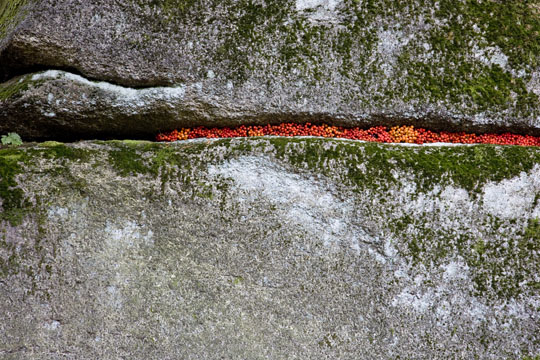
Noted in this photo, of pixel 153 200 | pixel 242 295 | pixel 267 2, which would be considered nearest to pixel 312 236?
pixel 242 295

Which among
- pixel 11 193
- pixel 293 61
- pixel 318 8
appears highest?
pixel 318 8

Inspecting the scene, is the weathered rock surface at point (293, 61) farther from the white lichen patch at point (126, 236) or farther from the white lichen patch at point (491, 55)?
the white lichen patch at point (126, 236)

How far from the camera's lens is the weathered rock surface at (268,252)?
4168 mm

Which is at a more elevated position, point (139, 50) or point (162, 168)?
point (139, 50)

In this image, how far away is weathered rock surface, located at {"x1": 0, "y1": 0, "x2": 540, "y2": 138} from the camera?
4.91 metres

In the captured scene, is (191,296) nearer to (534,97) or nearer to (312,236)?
(312,236)

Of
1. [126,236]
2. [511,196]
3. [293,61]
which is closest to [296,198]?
[293,61]

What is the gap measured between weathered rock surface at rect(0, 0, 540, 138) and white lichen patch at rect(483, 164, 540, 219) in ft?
2.96

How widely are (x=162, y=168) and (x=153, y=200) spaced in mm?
386

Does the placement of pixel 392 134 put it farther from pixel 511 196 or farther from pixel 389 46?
pixel 511 196

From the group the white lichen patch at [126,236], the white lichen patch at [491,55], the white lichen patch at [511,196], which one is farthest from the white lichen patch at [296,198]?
the white lichen patch at [491,55]

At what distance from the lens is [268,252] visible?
171 inches

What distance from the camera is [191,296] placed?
4254 mm

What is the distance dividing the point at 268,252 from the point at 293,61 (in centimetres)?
247
